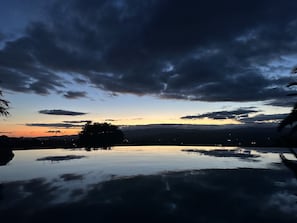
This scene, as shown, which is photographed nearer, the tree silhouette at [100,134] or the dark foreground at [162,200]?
the dark foreground at [162,200]

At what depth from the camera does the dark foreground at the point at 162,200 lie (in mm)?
15906

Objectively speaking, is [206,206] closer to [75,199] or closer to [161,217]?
[161,217]

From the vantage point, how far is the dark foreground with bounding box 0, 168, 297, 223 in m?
15.9

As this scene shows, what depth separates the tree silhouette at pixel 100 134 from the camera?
141 m

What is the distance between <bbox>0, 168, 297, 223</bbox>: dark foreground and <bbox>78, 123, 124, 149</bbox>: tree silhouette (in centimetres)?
11386

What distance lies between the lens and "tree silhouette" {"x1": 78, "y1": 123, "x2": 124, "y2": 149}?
141375 millimetres

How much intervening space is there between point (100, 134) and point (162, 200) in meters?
126

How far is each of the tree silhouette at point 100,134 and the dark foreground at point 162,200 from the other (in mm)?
113857

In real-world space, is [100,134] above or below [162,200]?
above

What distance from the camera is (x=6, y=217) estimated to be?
15.5 meters

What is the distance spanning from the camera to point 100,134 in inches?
5650

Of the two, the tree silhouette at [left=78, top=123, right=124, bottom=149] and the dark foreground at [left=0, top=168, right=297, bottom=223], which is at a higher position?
the tree silhouette at [left=78, top=123, right=124, bottom=149]

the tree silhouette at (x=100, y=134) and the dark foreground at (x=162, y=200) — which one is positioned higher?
the tree silhouette at (x=100, y=134)

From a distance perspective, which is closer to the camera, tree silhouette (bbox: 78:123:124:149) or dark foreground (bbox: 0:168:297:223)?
dark foreground (bbox: 0:168:297:223)
